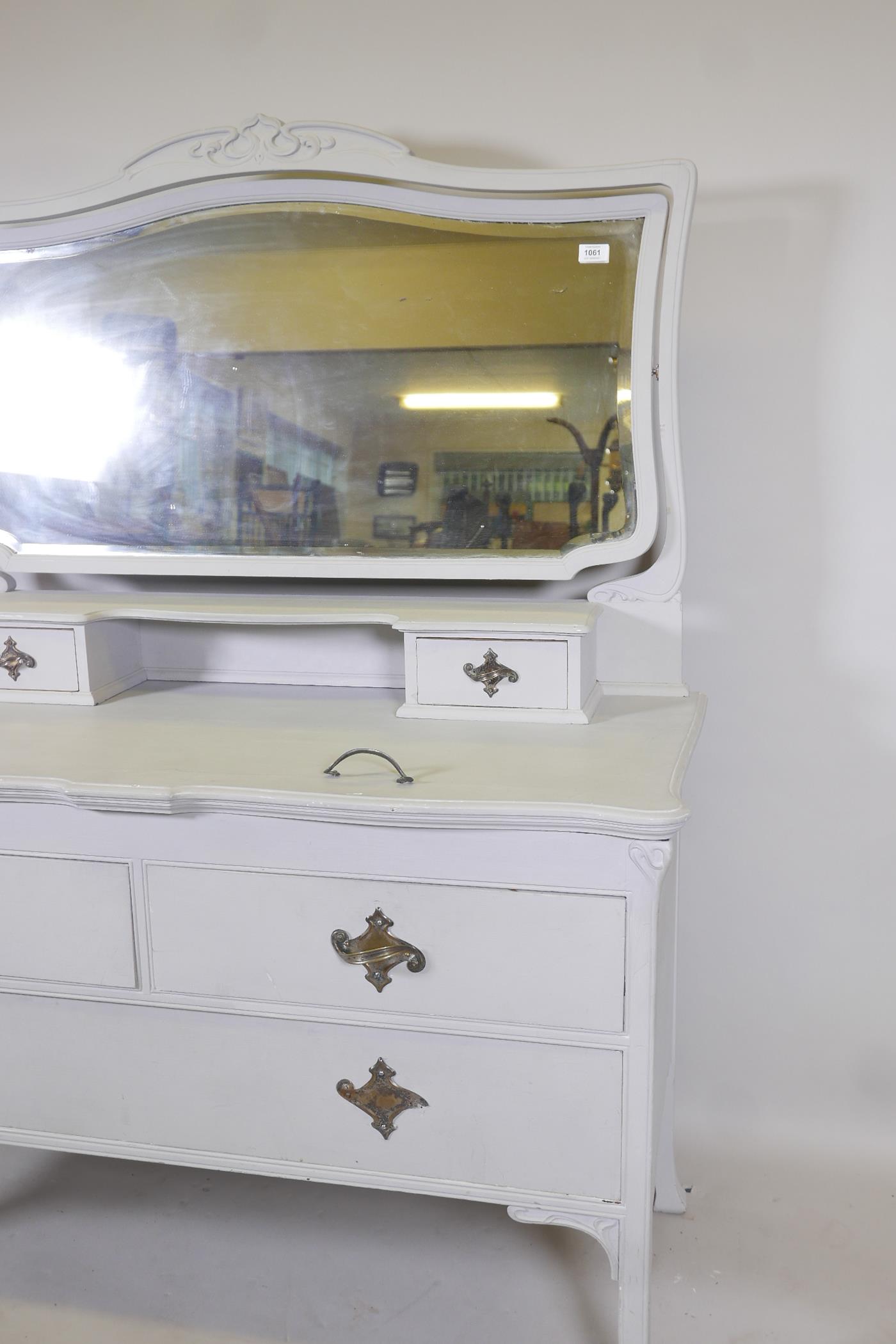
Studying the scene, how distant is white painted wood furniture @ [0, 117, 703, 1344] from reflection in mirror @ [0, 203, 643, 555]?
1.7 inches

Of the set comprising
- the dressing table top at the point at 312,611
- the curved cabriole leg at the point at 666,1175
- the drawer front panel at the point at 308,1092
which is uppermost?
the dressing table top at the point at 312,611

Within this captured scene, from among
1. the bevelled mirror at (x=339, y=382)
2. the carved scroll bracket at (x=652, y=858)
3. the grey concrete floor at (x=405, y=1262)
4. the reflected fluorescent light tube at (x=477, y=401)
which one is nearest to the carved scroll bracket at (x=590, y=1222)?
the grey concrete floor at (x=405, y=1262)

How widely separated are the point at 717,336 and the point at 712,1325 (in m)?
1.56

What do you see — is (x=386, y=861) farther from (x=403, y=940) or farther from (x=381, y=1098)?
(x=381, y=1098)

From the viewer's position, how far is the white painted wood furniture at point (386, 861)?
1298 millimetres

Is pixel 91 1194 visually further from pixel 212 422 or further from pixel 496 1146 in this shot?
pixel 212 422

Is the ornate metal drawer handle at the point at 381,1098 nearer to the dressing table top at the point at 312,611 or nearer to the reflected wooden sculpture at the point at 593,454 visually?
the dressing table top at the point at 312,611

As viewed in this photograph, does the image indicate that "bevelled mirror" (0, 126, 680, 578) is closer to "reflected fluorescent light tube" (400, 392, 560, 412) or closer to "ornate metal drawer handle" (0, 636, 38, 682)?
"reflected fluorescent light tube" (400, 392, 560, 412)

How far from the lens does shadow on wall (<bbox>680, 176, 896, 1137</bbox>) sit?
1780 millimetres

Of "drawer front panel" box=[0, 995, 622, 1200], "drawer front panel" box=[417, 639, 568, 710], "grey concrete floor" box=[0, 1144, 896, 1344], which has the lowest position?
"grey concrete floor" box=[0, 1144, 896, 1344]

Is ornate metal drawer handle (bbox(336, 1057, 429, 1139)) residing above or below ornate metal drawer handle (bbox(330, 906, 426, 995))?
below

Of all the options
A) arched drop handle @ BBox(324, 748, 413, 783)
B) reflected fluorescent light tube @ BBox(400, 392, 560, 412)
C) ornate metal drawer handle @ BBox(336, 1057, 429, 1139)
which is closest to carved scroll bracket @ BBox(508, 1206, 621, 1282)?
ornate metal drawer handle @ BBox(336, 1057, 429, 1139)

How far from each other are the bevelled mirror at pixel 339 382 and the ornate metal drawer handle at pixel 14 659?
8.0 inches

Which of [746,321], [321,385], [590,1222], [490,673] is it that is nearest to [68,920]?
[490,673]
